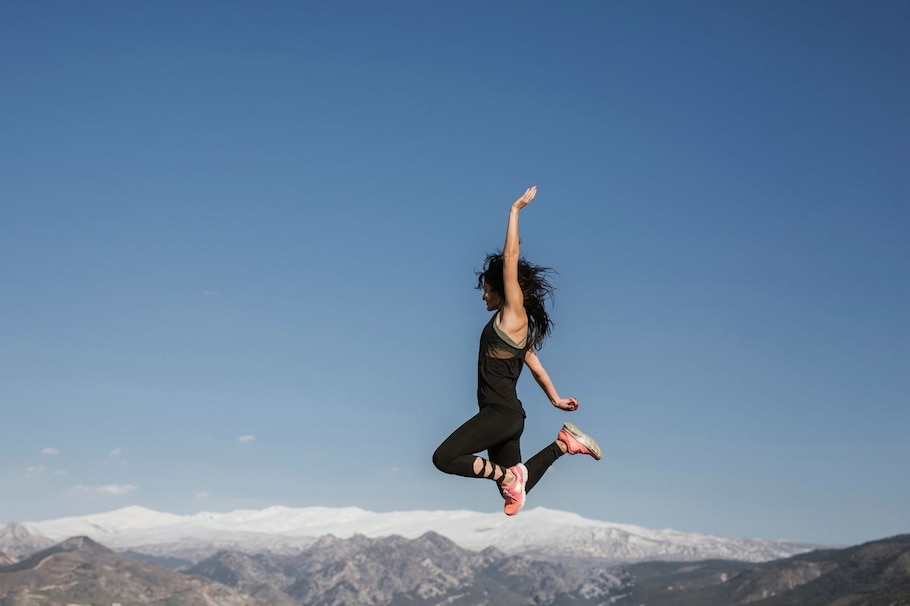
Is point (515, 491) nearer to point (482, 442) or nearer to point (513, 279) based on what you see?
point (482, 442)

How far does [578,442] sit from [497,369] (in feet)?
6.94

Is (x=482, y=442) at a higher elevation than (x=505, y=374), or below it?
below

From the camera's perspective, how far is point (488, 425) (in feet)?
46.4

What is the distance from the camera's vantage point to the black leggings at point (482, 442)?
13977 millimetres

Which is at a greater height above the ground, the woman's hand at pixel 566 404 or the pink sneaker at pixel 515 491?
the woman's hand at pixel 566 404

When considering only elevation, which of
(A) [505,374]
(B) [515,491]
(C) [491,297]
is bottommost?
(B) [515,491]

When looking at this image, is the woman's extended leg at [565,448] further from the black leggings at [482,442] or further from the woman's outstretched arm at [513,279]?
the woman's outstretched arm at [513,279]

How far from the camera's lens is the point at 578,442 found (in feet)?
51.4

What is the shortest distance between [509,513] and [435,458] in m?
1.75

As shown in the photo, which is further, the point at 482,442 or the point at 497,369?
the point at 497,369

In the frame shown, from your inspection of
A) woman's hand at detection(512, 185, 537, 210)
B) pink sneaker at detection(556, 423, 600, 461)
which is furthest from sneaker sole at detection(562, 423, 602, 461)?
woman's hand at detection(512, 185, 537, 210)

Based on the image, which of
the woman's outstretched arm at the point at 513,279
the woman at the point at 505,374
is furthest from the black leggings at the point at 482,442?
the woman's outstretched arm at the point at 513,279

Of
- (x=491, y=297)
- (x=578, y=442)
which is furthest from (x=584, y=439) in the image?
(x=491, y=297)

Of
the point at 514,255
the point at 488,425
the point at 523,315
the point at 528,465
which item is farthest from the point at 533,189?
the point at 528,465
